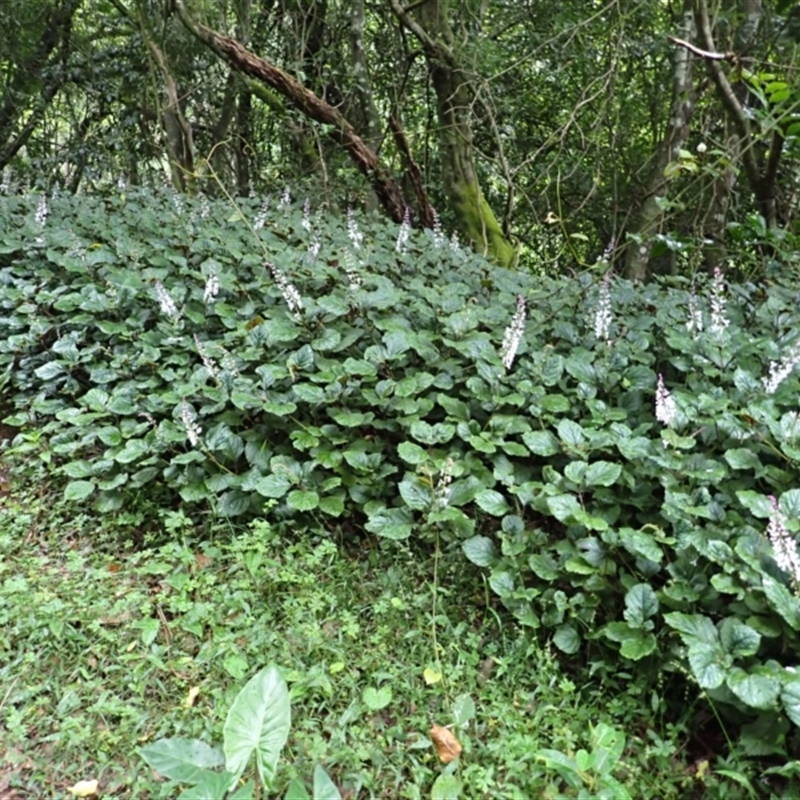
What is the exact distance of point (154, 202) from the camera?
4.99 meters

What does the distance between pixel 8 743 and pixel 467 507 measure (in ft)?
5.11

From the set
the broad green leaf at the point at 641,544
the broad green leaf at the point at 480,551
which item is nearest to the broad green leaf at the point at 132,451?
the broad green leaf at the point at 480,551

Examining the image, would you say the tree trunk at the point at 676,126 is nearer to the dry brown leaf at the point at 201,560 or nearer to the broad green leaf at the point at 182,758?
the dry brown leaf at the point at 201,560

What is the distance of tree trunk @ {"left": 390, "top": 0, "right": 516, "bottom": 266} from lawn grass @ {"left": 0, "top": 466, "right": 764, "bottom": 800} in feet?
12.0

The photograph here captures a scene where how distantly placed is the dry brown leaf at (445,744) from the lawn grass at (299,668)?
0.02 meters

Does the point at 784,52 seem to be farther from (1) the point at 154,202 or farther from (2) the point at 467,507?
(1) the point at 154,202

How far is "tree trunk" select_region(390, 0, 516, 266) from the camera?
204 inches

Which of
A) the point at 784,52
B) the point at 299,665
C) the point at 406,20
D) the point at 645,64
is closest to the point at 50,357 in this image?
the point at 299,665

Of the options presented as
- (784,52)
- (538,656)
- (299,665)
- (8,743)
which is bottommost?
(8,743)

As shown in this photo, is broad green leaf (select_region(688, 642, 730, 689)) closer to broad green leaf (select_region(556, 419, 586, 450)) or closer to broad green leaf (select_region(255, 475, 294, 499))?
broad green leaf (select_region(556, 419, 586, 450))

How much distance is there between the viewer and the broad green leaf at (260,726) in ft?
4.48

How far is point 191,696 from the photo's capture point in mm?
1734

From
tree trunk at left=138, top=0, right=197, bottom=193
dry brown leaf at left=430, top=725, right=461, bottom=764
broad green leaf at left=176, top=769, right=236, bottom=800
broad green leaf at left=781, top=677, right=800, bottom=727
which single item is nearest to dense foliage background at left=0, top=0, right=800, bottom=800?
broad green leaf at left=781, top=677, right=800, bottom=727

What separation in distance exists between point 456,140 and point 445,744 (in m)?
4.89
